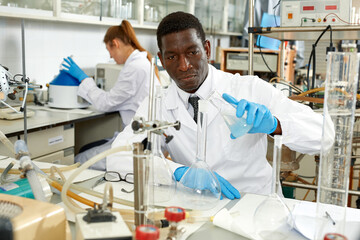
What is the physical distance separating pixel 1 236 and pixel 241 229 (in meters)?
0.55

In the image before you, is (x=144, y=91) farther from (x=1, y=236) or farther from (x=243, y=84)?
(x=1, y=236)

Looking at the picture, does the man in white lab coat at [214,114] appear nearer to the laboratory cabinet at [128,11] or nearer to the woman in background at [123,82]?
the woman in background at [123,82]

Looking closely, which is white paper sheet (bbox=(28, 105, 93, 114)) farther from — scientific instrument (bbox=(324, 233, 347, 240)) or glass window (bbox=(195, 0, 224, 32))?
glass window (bbox=(195, 0, 224, 32))

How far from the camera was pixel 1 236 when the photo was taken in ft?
2.33

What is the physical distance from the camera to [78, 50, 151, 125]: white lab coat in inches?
121

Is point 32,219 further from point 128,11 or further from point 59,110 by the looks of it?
point 128,11

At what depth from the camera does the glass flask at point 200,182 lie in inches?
41.8

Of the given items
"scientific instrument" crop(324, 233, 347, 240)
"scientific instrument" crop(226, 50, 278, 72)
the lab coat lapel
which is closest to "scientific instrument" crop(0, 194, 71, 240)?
"scientific instrument" crop(324, 233, 347, 240)

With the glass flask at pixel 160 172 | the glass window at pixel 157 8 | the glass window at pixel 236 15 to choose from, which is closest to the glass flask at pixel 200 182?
the glass flask at pixel 160 172

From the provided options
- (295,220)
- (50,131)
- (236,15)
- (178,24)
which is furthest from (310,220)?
(236,15)

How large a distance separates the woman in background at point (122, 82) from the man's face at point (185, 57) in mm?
1405

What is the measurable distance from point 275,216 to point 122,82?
7.85ft

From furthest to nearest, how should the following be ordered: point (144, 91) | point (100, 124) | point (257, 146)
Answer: point (100, 124) → point (144, 91) → point (257, 146)

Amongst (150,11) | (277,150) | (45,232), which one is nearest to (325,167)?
(277,150)
